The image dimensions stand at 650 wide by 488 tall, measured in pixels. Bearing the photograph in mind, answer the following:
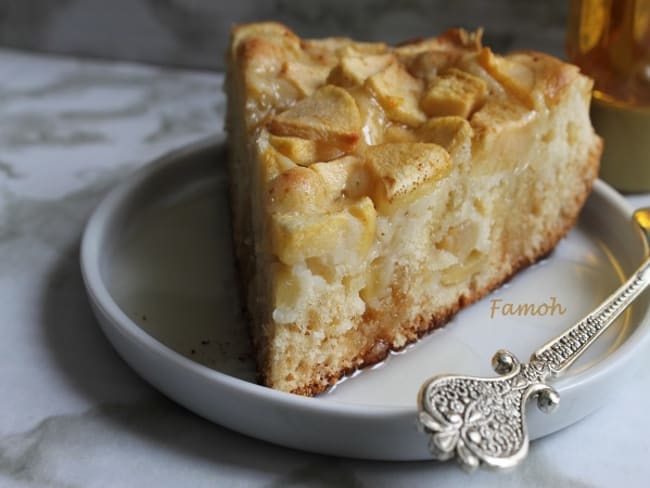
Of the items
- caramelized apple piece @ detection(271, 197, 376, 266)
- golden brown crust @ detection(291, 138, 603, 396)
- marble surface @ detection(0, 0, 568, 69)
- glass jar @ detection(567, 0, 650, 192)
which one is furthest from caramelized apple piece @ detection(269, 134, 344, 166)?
marble surface @ detection(0, 0, 568, 69)

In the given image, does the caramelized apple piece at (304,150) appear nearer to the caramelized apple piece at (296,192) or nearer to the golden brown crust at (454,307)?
the caramelized apple piece at (296,192)

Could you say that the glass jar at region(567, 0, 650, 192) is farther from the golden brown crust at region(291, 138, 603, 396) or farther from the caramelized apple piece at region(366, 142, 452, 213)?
the caramelized apple piece at region(366, 142, 452, 213)

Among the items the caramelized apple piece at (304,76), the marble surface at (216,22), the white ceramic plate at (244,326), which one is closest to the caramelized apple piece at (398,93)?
the caramelized apple piece at (304,76)

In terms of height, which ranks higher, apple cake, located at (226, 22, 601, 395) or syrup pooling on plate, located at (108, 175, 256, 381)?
apple cake, located at (226, 22, 601, 395)

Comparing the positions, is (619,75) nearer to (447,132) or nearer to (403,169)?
(447,132)

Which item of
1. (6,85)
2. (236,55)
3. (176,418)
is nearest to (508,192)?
(236,55)

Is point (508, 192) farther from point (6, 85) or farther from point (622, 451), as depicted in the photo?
point (6, 85)
